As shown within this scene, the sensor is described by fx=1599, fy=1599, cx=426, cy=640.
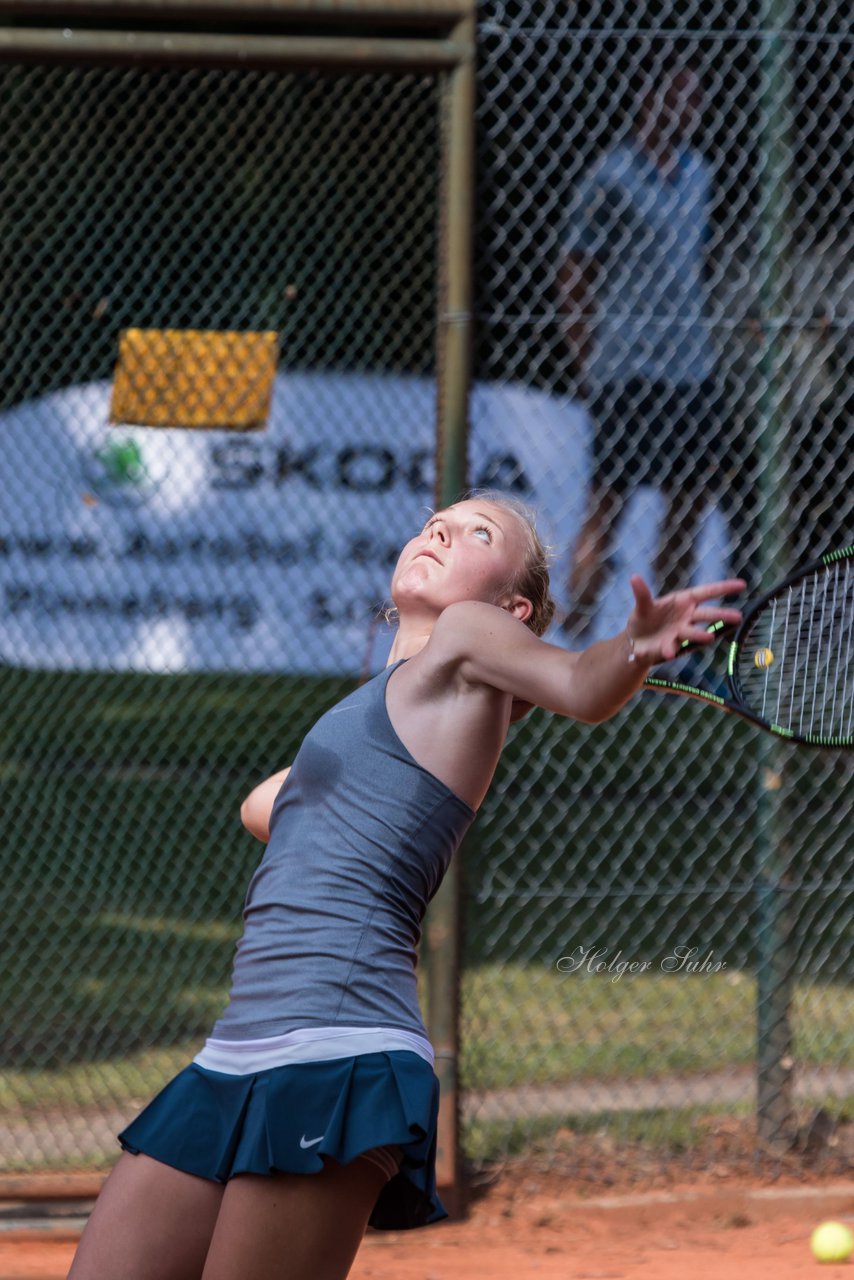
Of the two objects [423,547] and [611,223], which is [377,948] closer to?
[423,547]

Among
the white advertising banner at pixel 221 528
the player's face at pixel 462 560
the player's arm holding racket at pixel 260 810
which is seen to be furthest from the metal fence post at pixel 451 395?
the player's face at pixel 462 560

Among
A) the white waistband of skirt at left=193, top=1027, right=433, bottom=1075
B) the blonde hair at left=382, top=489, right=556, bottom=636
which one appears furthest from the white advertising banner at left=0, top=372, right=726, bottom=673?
the white waistband of skirt at left=193, top=1027, right=433, bottom=1075

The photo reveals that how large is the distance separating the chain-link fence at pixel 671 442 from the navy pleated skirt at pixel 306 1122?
2000 millimetres

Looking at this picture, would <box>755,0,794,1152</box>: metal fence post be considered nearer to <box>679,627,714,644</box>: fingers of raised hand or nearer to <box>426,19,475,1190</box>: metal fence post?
<box>426,19,475,1190</box>: metal fence post

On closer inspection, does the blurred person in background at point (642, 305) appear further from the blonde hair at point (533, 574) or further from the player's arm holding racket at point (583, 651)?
the player's arm holding racket at point (583, 651)

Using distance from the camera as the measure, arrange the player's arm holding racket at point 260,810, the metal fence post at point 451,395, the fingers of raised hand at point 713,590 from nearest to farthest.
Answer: the fingers of raised hand at point 713,590 < the player's arm holding racket at point 260,810 < the metal fence post at point 451,395

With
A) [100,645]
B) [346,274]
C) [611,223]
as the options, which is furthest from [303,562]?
[611,223]

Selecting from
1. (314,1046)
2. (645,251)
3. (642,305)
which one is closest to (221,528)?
(642,305)

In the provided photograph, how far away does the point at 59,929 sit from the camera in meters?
5.05

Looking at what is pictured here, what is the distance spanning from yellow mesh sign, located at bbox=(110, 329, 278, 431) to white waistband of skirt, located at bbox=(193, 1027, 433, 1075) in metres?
2.43

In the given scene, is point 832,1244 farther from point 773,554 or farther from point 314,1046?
point 314,1046

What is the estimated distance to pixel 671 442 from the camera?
5.01m

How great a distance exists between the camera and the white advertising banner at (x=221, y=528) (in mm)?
4344

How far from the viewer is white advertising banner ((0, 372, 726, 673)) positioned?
14.3 ft
